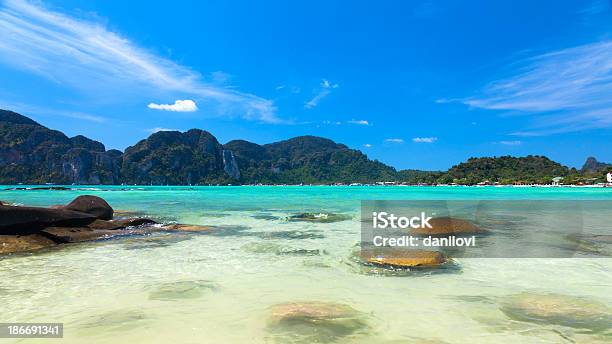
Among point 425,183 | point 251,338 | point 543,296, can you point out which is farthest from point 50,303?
point 425,183

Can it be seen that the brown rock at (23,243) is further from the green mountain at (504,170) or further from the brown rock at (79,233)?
the green mountain at (504,170)

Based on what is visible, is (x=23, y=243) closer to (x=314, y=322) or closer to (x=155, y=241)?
(x=155, y=241)

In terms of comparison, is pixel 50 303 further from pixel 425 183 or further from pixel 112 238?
pixel 425 183

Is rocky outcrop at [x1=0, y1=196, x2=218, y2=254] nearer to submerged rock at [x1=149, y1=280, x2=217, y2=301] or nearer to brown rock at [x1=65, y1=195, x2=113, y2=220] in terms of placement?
brown rock at [x1=65, y1=195, x2=113, y2=220]

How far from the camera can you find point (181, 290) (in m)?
7.35

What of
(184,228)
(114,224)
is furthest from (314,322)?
(114,224)

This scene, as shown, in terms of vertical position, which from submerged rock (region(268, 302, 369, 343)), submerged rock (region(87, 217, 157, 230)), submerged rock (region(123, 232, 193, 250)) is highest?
submerged rock (region(87, 217, 157, 230))

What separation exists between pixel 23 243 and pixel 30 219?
3.77 feet

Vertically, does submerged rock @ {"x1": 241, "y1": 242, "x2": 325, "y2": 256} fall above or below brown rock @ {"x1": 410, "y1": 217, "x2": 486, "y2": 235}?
below

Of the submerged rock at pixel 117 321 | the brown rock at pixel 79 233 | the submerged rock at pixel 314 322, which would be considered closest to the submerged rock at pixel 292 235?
the brown rock at pixel 79 233

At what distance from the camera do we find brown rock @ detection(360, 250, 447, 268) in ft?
29.6

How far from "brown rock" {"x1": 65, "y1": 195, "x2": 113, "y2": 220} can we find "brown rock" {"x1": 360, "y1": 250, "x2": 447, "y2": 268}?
44.2 feet

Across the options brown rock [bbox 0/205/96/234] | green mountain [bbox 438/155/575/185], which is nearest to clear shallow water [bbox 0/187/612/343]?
brown rock [bbox 0/205/96/234]

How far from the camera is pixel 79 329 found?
5.30 metres
